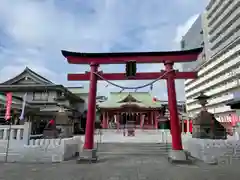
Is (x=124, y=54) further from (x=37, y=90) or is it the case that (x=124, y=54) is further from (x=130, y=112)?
(x=37, y=90)

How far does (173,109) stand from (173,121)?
58 centimetres

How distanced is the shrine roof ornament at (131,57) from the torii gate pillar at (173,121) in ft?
1.58

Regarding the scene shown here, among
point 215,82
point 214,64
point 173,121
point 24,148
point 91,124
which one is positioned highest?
point 214,64

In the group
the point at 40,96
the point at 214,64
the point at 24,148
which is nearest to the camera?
the point at 24,148

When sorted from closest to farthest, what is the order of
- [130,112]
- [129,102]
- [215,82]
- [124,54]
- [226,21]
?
[124,54] → [130,112] → [129,102] → [226,21] → [215,82]

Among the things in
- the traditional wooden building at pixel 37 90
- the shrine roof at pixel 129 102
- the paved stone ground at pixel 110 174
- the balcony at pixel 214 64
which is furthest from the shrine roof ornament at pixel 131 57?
the balcony at pixel 214 64

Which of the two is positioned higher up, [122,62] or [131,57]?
[131,57]

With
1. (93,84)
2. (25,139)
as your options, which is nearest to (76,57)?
(93,84)

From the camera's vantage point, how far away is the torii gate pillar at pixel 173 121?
938cm

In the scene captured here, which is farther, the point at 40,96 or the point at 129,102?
the point at 129,102

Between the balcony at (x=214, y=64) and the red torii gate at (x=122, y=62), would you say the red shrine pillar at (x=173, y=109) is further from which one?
the balcony at (x=214, y=64)

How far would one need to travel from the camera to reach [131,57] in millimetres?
10781

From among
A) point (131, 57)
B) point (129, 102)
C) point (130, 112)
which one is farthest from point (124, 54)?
point (130, 112)

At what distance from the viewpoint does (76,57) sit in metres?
10.9
